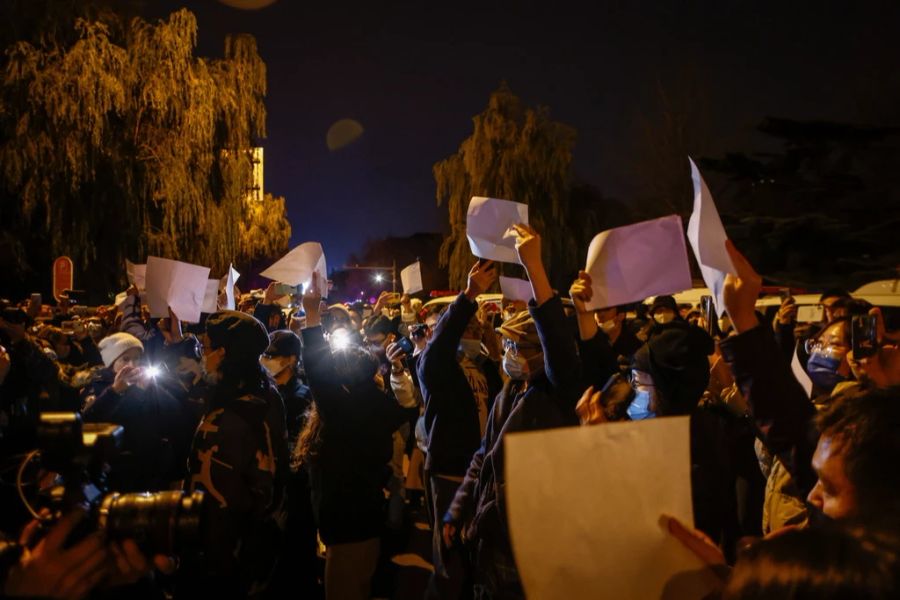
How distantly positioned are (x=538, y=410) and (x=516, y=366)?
1.30ft

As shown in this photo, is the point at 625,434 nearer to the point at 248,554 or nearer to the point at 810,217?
the point at 248,554

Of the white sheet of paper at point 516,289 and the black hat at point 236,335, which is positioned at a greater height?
the white sheet of paper at point 516,289

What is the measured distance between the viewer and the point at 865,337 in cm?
320

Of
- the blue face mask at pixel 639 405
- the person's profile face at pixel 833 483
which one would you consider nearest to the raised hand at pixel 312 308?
the blue face mask at pixel 639 405

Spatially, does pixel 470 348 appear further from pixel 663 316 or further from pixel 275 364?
pixel 663 316

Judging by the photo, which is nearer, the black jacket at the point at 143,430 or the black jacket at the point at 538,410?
the black jacket at the point at 538,410

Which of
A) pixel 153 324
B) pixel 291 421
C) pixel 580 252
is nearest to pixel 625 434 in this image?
pixel 291 421

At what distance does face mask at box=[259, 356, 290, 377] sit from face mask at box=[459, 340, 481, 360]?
163 cm

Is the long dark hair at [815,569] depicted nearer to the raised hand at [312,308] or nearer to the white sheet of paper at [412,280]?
the raised hand at [312,308]

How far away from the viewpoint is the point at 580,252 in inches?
1104

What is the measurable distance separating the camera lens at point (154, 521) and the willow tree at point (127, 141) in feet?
56.0

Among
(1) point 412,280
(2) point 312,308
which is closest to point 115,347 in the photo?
(2) point 312,308

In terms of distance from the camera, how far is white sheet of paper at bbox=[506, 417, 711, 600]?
152 centimetres

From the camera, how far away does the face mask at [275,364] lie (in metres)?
4.16
